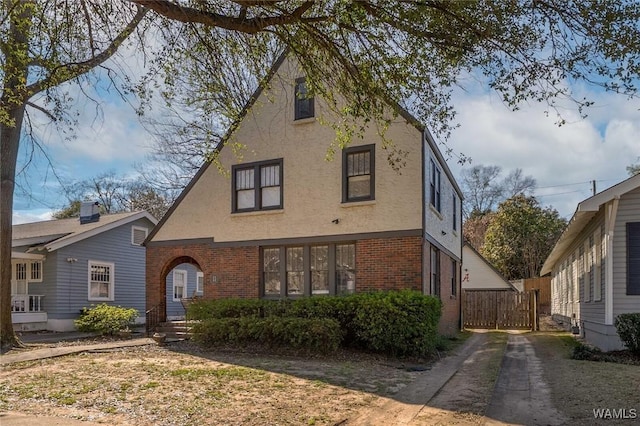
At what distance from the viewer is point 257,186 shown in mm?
16156

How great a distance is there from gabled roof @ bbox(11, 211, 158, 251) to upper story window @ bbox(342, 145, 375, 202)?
11.9 m

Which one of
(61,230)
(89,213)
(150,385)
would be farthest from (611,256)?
(89,213)

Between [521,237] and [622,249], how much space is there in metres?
27.0

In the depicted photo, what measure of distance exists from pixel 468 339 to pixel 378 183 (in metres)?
7.02

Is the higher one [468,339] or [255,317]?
[255,317]

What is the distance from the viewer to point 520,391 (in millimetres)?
8109

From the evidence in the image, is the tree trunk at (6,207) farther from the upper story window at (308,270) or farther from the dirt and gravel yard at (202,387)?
the upper story window at (308,270)

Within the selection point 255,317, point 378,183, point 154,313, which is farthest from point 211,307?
point 378,183

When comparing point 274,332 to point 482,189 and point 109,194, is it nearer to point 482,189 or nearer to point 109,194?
point 109,194

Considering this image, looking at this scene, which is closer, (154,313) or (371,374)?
(371,374)

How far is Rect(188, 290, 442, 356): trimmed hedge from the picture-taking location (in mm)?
11898

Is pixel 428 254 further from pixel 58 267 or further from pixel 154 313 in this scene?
pixel 58 267

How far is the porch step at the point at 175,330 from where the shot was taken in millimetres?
16062

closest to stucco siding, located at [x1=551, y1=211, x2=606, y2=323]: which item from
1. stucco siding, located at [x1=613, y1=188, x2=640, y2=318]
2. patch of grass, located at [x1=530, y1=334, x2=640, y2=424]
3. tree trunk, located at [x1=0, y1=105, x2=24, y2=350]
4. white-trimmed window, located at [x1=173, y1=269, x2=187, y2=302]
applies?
stucco siding, located at [x1=613, y1=188, x2=640, y2=318]
